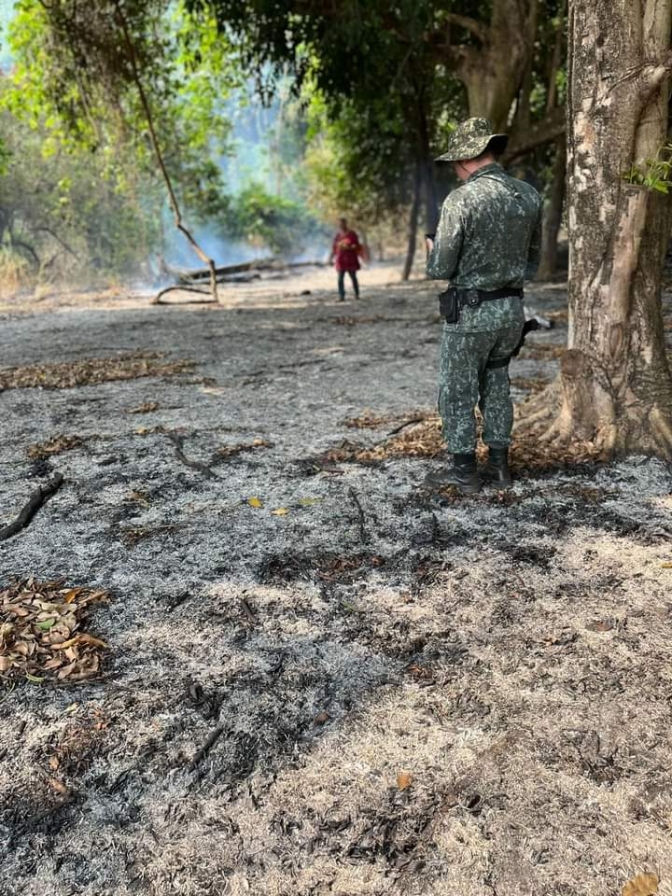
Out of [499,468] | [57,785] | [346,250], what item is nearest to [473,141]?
[499,468]

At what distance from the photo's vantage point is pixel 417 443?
465 centimetres

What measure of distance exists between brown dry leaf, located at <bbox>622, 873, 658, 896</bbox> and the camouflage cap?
3.03 meters

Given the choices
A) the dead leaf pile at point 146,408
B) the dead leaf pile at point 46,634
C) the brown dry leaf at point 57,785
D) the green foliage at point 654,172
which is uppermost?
the green foliage at point 654,172

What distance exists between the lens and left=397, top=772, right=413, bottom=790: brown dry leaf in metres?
1.92

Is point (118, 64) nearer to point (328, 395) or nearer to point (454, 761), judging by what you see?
point (328, 395)

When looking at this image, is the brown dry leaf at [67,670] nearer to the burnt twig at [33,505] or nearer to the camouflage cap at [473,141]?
the burnt twig at [33,505]

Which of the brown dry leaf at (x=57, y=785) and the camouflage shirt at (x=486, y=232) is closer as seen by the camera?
the brown dry leaf at (x=57, y=785)

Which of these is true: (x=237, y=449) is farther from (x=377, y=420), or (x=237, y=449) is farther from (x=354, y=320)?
(x=354, y=320)

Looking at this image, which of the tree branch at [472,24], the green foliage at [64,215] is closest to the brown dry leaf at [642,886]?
the tree branch at [472,24]

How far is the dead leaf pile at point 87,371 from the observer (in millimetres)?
6984

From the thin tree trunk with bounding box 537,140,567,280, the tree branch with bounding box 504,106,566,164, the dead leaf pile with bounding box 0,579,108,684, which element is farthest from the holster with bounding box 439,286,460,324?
the thin tree trunk with bounding box 537,140,567,280

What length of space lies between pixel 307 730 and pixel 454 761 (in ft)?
1.48

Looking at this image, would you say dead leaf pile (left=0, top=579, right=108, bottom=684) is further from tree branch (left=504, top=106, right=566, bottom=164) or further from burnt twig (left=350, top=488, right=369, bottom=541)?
tree branch (left=504, top=106, right=566, bottom=164)

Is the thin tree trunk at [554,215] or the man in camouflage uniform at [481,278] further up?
the thin tree trunk at [554,215]
